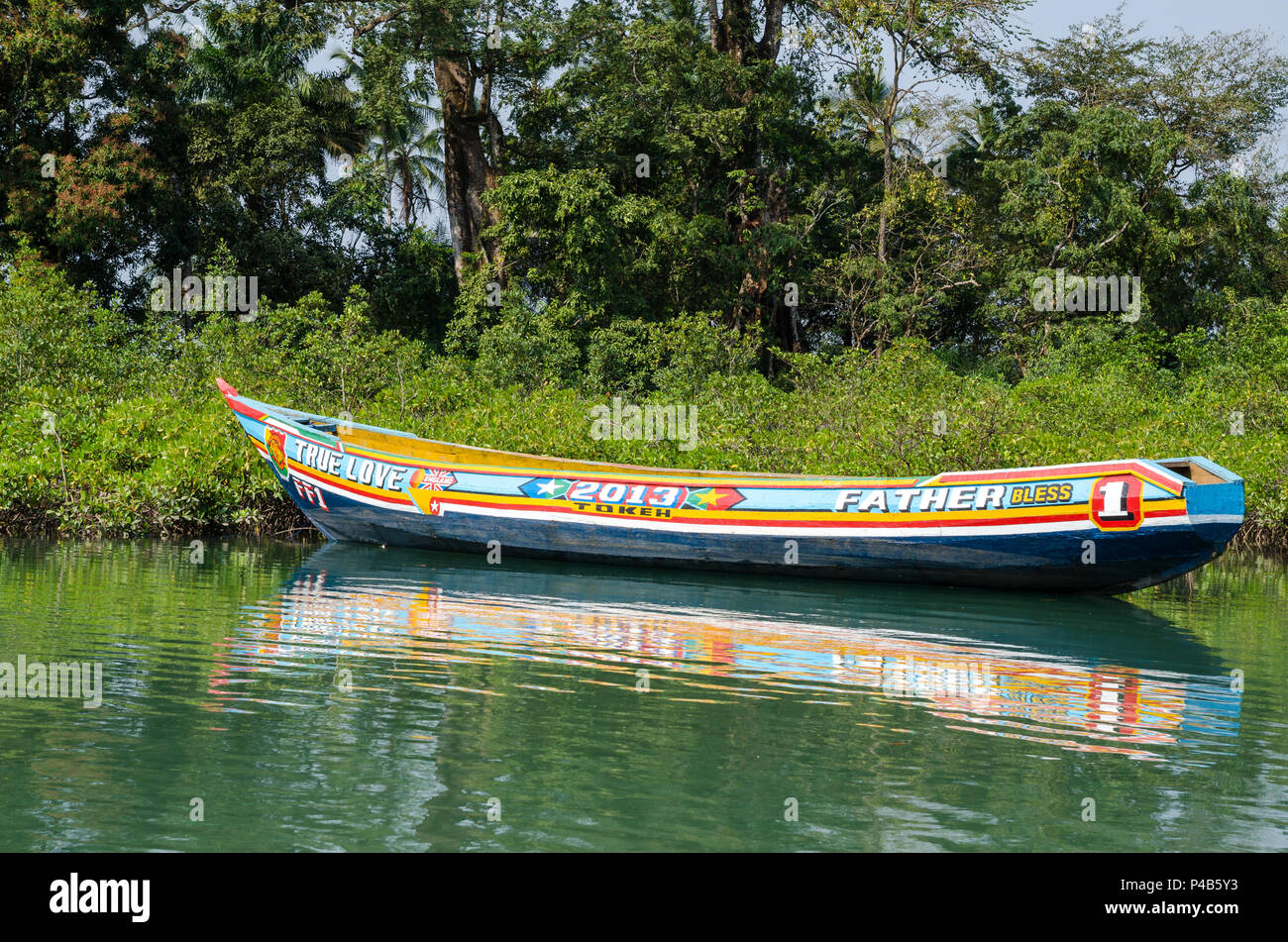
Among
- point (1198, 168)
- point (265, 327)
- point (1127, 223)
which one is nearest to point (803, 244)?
point (1127, 223)

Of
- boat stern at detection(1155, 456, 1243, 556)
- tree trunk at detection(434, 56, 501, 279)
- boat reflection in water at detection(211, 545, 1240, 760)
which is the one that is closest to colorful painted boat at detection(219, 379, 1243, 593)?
boat stern at detection(1155, 456, 1243, 556)

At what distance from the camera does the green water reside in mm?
5980

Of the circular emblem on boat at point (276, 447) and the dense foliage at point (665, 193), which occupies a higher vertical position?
the dense foliage at point (665, 193)

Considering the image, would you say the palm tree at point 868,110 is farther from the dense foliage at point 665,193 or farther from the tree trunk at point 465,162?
the tree trunk at point 465,162

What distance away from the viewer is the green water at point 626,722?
5.98 meters

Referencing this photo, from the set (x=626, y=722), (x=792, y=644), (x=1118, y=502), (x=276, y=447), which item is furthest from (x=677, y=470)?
(x=626, y=722)

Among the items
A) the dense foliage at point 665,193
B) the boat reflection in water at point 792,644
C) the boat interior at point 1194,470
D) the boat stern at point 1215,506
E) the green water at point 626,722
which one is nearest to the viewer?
the green water at point 626,722

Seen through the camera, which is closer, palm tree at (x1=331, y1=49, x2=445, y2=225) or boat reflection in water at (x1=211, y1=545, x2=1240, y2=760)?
boat reflection in water at (x1=211, y1=545, x2=1240, y2=760)

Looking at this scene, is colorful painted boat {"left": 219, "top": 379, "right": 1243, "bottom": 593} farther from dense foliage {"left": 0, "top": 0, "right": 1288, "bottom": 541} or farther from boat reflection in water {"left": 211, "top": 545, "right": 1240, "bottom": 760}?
dense foliage {"left": 0, "top": 0, "right": 1288, "bottom": 541}

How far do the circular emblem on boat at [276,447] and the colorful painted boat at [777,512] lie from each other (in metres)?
0.04

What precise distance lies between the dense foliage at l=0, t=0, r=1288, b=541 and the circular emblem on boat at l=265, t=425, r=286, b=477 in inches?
181

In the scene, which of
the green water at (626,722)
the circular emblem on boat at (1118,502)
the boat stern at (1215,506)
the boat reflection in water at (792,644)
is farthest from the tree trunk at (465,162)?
the boat stern at (1215,506)
